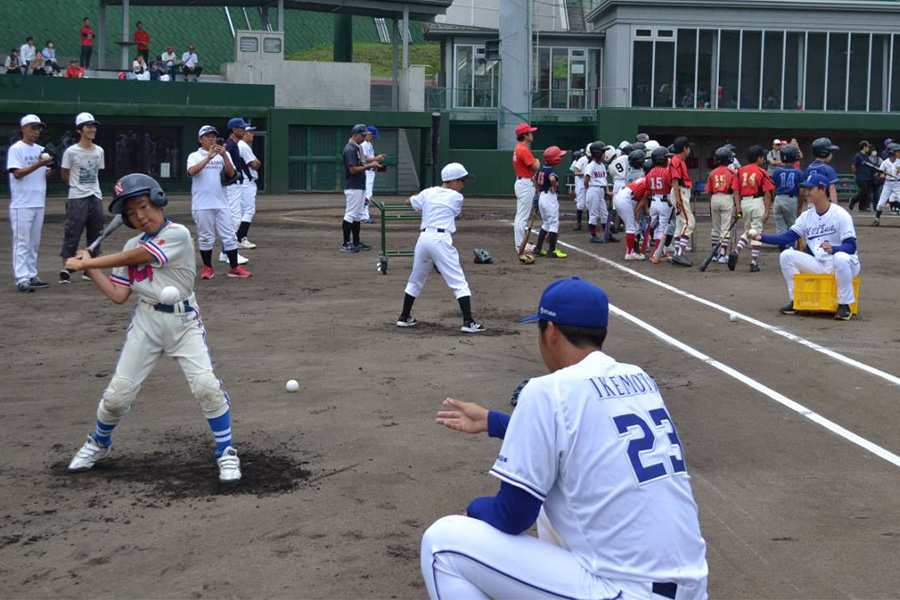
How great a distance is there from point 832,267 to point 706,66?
111 ft

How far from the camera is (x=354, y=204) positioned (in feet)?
65.3

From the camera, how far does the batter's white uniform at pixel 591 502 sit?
3.58 metres

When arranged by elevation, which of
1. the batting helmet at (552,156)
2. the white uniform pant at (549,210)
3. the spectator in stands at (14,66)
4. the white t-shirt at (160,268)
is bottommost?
the white t-shirt at (160,268)

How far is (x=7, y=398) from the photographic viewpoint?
30.6 feet

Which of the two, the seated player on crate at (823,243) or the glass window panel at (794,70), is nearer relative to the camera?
the seated player on crate at (823,243)

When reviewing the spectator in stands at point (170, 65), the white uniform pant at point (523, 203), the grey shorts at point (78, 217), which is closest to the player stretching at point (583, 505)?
the grey shorts at point (78, 217)

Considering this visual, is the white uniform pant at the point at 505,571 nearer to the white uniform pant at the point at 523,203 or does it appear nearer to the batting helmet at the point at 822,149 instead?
the batting helmet at the point at 822,149

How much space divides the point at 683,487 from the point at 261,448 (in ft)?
15.3

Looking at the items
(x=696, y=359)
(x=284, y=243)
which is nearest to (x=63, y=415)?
(x=696, y=359)

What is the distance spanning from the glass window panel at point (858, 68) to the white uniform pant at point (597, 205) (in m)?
28.3

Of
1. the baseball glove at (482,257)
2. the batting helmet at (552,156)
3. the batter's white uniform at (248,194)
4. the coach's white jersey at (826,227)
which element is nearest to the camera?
the coach's white jersey at (826,227)

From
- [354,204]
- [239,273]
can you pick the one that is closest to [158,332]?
[239,273]

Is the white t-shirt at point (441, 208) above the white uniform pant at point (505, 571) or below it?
above

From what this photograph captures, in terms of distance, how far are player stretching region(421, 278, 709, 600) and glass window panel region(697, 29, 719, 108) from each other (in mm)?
43848
